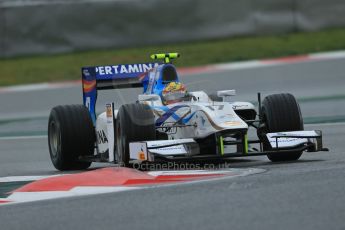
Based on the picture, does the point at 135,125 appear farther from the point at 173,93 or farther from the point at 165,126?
the point at 173,93

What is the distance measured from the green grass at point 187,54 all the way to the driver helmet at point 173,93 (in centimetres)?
872

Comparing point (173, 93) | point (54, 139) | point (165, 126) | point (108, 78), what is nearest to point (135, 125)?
point (165, 126)

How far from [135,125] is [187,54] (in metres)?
11.2

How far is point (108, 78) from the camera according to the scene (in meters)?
12.2

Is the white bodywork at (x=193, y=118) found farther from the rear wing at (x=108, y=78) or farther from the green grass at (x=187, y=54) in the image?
the green grass at (x=187, y=54)

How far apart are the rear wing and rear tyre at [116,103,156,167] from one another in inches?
81.0

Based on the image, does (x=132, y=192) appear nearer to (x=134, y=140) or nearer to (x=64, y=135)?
(x=134, y=140)

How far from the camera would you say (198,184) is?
26.7 feet

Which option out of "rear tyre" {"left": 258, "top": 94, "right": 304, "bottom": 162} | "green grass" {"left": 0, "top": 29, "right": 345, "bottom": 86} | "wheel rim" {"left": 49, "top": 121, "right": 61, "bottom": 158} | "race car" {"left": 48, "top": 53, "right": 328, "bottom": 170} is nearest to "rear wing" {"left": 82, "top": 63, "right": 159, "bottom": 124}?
"race car" {"left": 48, "top": 53, "right": 328, "bottom": 170}

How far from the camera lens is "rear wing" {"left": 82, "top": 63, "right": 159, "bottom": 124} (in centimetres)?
1210

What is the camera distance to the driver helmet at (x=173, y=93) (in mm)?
11180

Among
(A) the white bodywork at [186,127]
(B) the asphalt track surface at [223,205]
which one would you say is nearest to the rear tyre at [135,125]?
(A) the white bodywork at [186,127]

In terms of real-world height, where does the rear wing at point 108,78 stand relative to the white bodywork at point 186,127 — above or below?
above

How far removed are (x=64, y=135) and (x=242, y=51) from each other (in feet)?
32.6
